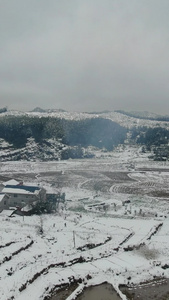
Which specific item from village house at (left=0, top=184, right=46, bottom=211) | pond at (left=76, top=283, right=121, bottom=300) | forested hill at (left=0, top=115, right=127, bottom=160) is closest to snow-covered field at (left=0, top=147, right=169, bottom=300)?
pond at (left=76, top=283, right=121, bottom=300)

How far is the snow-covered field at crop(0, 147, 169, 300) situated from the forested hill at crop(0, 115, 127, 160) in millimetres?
41175

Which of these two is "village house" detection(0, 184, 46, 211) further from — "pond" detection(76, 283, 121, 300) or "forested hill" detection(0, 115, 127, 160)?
"forested hill" detection(0, 115, 127, 160)

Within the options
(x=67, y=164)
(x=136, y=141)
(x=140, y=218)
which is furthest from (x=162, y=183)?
(x=136, y=141)

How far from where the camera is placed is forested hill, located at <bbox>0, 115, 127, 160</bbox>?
86.9 metres

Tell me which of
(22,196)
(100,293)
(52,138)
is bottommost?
(100,293)

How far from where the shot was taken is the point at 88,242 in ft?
74.5

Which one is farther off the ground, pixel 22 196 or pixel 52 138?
pixel 52 138

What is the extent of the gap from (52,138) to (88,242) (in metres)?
75.7

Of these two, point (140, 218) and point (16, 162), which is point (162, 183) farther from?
point (16, 162)

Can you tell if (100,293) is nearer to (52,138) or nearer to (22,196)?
(22,196)

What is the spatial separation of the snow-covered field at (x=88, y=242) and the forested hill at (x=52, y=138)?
41.2 m

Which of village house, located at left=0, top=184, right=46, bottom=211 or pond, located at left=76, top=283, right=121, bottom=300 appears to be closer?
pond, located at left=76, top=283, right=121, bottom=300

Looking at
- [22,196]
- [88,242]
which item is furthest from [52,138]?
[88,242]

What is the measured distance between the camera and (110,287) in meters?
16.5
